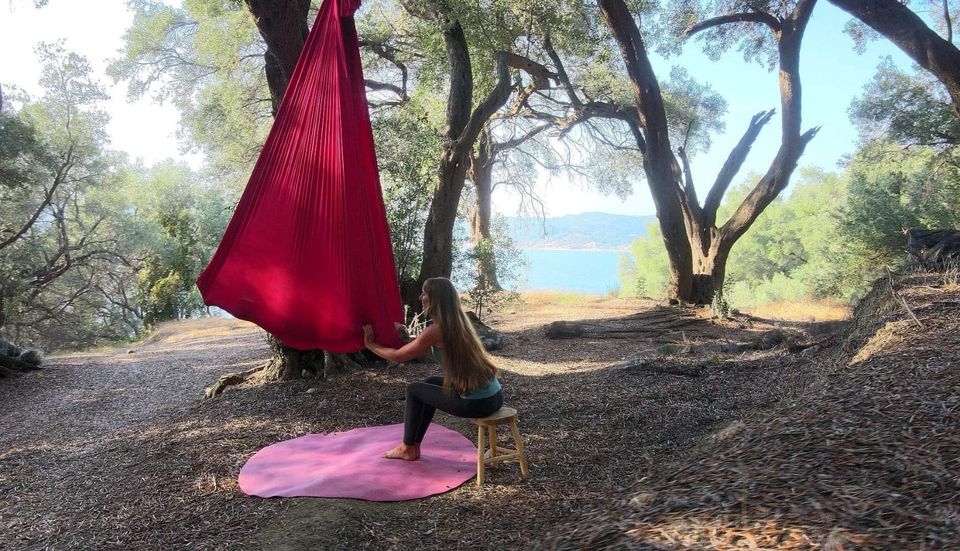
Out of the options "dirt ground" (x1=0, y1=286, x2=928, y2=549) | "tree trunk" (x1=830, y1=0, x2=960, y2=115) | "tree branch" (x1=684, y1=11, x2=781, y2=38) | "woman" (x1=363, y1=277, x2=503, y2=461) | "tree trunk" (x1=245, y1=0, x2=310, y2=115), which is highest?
"tree branch" (x1=684, y1=11, x2=781, y2=38)

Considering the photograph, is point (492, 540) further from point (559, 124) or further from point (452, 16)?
point (559, 124)

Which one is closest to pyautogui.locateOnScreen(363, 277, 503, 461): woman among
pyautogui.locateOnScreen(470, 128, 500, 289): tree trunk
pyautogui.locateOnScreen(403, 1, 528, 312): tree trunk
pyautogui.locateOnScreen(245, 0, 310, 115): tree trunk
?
pyautogui.locateOnScreen(245, 0, 310, 115): tree trunk

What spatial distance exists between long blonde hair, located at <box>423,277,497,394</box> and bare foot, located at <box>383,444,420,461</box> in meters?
0.41

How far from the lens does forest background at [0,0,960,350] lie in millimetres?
7238

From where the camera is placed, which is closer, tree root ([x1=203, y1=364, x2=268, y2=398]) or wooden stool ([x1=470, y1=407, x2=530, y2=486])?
wooden stool ([x1=470, y1=407, x2=530, y2=486])

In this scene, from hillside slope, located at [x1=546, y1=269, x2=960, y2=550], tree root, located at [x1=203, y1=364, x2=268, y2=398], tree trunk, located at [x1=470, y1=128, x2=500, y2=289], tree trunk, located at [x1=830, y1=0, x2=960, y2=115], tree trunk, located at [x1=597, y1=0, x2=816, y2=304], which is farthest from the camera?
tree trunk, located at [x1=470, y1=128, x2=500, y2=289]

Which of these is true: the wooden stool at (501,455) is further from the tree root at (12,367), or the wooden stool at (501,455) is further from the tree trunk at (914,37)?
the tree trunk at (914,37)

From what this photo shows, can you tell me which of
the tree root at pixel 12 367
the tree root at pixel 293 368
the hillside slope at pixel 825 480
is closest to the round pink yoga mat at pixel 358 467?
the hillside slope at pixel 825 480

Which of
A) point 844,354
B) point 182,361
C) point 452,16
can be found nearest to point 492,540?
point 844,354

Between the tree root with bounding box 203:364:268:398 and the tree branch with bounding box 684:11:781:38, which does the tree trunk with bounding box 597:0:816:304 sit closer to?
the tree branch with bounding box 684:11:781:38

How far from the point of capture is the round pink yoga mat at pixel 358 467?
250cm

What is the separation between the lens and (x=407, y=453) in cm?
284

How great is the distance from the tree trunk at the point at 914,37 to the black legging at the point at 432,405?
19.6 feet

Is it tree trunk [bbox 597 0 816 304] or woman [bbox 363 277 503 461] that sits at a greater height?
tree trunk [bbox 597 0 816 304]
